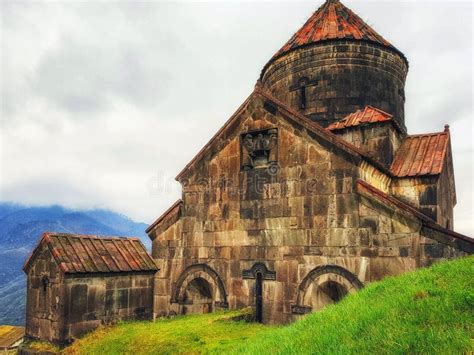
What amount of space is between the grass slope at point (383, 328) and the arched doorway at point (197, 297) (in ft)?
10.4

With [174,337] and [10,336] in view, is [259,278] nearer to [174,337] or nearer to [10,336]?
[174,337]

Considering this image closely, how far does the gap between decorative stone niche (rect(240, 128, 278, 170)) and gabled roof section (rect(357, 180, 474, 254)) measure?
2666mm

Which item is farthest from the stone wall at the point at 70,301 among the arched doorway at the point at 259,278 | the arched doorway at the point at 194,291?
the arched doorway at the point at 259,278

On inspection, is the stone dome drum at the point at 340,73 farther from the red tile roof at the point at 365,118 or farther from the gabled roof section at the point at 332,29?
the red tile roof at the point at 365,118

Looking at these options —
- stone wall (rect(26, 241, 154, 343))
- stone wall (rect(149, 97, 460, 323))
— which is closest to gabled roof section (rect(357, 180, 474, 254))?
stone wall (rect(149, 97, 460, 323))

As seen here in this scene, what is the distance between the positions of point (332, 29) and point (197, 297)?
10.8m

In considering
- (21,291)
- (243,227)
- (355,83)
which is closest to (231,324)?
(243,227)

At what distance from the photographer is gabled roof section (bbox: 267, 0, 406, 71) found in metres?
14.7

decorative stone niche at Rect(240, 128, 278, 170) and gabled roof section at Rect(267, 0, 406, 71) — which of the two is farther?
gabled roof section at Rect(267, 0, 406, 71)

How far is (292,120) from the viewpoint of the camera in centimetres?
1071

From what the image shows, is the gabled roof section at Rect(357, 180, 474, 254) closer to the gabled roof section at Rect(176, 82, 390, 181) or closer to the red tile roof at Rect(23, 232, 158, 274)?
the gabled roof section at Rect(176, 82, 390, 181)

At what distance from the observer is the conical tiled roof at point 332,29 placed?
14.7 m

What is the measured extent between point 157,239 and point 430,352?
31.5 ft

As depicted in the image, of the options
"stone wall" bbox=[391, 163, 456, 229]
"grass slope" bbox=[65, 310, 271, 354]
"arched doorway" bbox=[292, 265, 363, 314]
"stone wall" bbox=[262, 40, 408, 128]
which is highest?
"stone wall" bbox=[262, 40, 408, 128]
